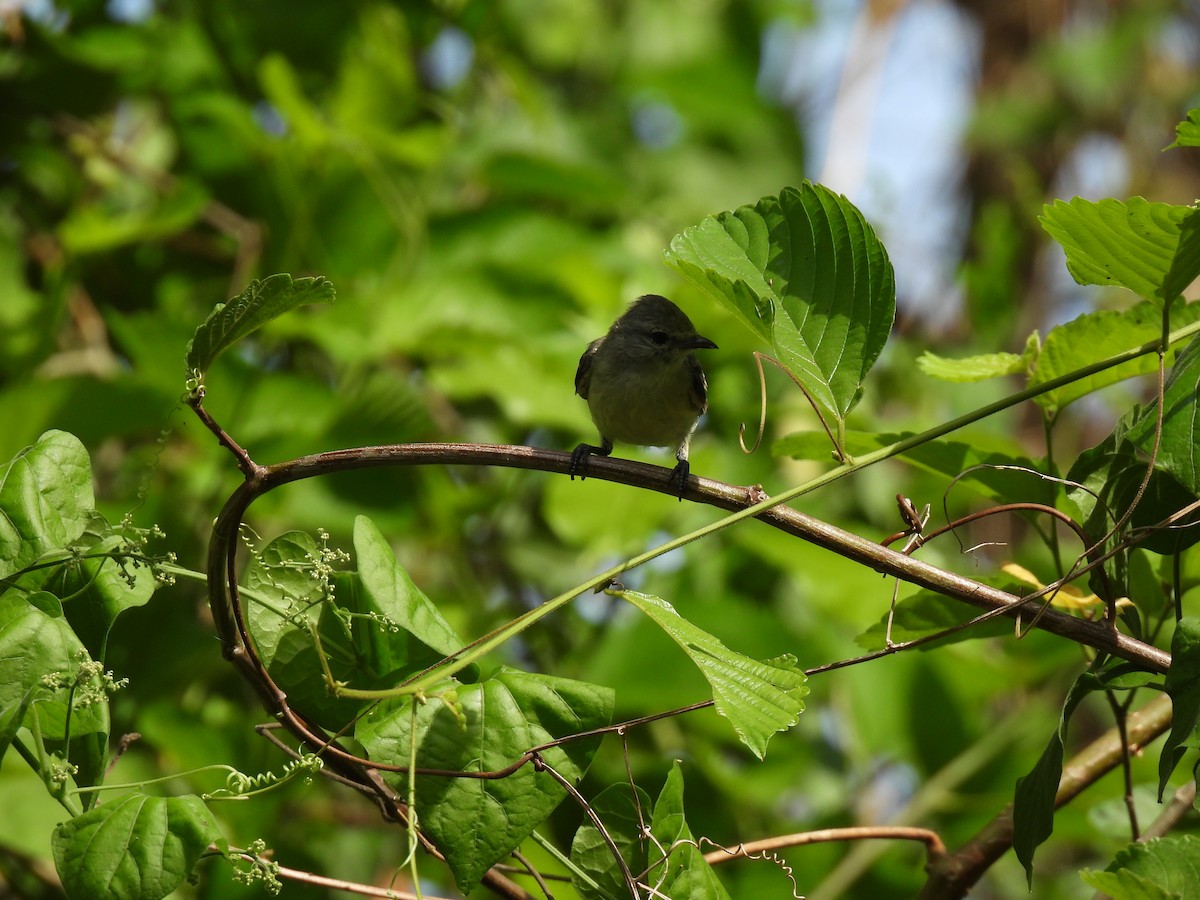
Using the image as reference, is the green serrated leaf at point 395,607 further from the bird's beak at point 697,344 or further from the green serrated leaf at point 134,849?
the bird's beak at point 697,344

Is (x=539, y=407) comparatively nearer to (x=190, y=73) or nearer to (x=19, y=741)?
(x=190, y=73)

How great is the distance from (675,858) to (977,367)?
970 mm

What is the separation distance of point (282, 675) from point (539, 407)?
7.68 feet

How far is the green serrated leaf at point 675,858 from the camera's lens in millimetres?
1622

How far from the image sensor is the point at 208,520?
355 cm

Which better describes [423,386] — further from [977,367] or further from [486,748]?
[486,748]

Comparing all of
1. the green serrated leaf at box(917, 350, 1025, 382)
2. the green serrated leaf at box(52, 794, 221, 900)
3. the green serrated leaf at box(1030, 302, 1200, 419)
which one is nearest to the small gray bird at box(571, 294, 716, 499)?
the green serrated leaf at box(917, 350, 1025, 382)

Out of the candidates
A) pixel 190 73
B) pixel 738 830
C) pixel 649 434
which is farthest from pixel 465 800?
pixel 190 73

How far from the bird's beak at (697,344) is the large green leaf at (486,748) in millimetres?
2440

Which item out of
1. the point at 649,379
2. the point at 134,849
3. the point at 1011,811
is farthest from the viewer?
the point at 649,379

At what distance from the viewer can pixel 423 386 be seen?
14.4 ft

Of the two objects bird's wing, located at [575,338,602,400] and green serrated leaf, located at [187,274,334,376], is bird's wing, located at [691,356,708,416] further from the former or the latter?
green serrated leaf, located at [187,274,334,376]

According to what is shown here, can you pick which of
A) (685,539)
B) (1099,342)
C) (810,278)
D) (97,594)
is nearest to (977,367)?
(1099,342)

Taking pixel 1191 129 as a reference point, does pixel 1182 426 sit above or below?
below
